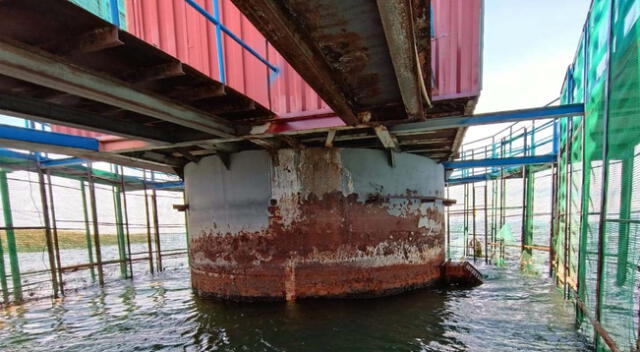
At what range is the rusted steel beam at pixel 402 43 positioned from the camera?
210 centimetres

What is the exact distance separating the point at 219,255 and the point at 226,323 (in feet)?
5.93

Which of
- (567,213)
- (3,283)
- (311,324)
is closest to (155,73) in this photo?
(311,324)

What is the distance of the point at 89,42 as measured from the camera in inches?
110

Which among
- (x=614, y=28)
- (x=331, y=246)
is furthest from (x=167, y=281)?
(x=614, y=28)

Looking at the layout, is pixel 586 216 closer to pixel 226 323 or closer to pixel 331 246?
pixel 331 246

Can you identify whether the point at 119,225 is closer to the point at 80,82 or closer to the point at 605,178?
the point at 80,82

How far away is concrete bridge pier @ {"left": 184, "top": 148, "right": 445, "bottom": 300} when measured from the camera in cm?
669

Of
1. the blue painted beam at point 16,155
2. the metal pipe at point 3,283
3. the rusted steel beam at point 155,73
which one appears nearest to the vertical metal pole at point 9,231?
the metal pipe at point 3,283

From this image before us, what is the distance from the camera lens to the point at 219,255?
716 centimetres

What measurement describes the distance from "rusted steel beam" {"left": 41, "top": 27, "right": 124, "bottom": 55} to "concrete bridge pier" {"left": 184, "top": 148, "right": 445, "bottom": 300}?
163 inches

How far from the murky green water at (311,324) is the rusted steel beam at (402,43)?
3.81m

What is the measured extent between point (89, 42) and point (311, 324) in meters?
5.19

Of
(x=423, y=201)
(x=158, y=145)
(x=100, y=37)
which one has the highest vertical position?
(x=100, y=37)

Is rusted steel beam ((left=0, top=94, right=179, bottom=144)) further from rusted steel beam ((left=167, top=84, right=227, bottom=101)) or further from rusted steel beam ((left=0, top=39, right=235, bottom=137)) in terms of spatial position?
rusted steel beam ((left=167, top=84, right=227, bottom=101))
